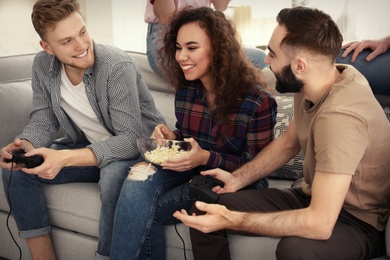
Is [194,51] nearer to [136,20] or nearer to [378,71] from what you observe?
[378,71]

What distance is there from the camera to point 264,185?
196cm

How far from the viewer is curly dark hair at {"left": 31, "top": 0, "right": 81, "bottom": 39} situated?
2.01 meters

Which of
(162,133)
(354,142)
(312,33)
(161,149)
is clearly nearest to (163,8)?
(162,133)

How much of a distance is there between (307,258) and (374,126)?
393mm

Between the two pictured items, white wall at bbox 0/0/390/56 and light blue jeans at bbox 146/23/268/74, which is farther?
white wall at bbox 0/0/390/56

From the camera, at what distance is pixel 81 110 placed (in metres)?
2.17

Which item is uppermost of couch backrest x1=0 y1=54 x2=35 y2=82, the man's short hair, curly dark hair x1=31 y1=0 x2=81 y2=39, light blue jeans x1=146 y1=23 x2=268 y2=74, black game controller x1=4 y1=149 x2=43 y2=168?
the man's short hair

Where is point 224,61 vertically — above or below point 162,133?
above

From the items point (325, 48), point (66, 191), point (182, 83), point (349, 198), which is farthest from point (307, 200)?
point (66, 191)

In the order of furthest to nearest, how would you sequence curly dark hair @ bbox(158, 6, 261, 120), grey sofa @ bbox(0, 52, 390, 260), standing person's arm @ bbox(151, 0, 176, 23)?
standing person's arm @ bbox(151, 0, 176, 23)
curly dark hair @ bbox(158, 6, 261, 120)
grey sofa @ bbox(0, 52, 390, 260)

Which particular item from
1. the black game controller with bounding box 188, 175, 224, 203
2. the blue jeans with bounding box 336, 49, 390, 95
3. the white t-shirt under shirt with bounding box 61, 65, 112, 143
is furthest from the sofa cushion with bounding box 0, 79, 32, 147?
the blue jeans with bounding box 336, 49, 390, 95

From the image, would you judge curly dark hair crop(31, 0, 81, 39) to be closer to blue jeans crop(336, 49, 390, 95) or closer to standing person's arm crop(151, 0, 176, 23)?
standing person's arm crop(151, 0, 176, 23)

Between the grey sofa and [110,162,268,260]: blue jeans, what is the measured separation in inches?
2.3

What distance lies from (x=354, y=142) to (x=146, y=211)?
0.75 m
